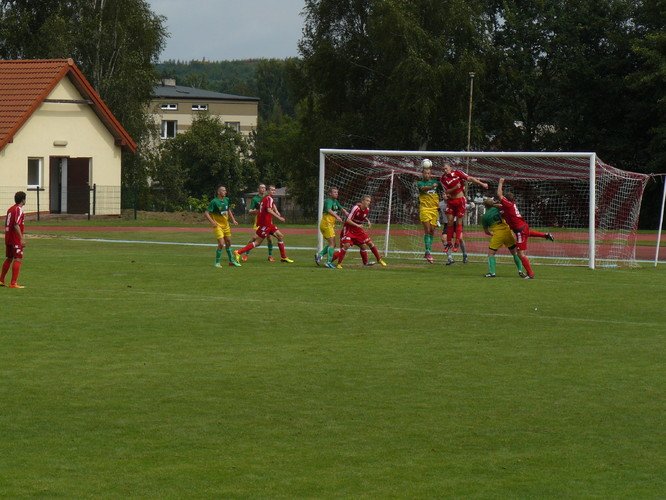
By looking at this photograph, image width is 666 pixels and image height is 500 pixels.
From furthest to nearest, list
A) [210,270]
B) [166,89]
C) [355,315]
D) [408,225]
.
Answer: [166,89] < [408,225] < [210,270] < [355,315]

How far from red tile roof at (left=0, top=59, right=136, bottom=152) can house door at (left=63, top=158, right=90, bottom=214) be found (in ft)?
6.97

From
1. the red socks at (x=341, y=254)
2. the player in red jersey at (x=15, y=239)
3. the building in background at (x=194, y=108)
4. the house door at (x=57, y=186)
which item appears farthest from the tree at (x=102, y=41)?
the building in background at (x=194, y=108)

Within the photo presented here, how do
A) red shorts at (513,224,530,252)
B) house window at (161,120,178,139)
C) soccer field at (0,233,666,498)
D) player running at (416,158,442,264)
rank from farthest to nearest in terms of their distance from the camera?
house window at (161,120,178,139), player running at (416,158,442,264), red shorts at (513,224,530,252), soccer field at (0,233,666,498)

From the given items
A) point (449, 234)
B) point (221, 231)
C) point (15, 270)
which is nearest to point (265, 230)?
point (221, 231)

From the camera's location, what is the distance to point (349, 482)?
7914 mm

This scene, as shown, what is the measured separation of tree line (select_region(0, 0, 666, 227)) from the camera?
2354 inches

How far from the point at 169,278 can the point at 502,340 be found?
9.13 meters

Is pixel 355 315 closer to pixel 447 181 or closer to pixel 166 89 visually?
pixel 447 181

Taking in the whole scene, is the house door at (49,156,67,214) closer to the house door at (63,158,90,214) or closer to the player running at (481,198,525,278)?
the house door at (63,158,90,214)

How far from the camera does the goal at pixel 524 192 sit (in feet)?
99.1

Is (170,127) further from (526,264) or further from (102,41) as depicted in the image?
(526,264)

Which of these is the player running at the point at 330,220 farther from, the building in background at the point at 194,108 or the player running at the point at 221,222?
the building in background at the point at 194,108

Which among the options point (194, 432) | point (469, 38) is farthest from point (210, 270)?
point (469, 38)

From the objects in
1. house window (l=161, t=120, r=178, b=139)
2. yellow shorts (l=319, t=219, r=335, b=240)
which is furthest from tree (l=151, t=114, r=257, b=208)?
yellow shorts (l=319, t=219, r=335, b=240)
